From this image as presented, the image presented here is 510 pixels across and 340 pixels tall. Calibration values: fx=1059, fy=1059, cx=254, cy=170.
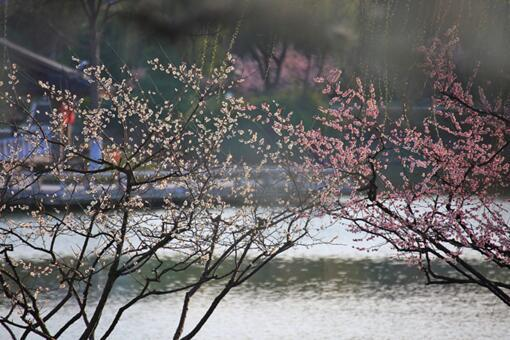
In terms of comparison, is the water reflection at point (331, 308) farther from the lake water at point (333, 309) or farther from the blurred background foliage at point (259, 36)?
the blurred background foliage at point (259, 36)

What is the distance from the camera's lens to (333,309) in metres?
12.9

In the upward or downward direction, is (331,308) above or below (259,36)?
below

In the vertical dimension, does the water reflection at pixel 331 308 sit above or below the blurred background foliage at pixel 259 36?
below

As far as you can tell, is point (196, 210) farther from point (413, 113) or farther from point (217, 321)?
point (413, 113)

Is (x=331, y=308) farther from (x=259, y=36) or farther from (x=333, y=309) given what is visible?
(x=259, y=36)

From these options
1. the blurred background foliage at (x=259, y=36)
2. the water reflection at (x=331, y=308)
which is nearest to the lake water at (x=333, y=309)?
the water reflection at (x=331, y=308)

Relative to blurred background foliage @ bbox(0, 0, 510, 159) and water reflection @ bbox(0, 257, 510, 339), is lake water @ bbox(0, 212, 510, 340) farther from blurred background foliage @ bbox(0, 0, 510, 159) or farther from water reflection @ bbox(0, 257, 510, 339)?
blurred background foliage @ bbox(0, 0, 510, 159)

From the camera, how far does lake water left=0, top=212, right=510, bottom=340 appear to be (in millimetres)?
11750

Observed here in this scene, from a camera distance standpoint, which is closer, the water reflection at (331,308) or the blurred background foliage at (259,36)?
the water reflection at (331,308)

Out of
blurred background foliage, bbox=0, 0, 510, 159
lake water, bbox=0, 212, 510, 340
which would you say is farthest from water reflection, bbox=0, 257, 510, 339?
blurred background foliage, bbox=0, 0, 510, 159

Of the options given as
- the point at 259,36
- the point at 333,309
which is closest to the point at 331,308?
the point at 333,309

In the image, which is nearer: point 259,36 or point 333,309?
point 333,309

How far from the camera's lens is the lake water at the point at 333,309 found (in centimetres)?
1175

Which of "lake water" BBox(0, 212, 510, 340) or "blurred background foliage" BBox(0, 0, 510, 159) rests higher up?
"blurred background foliage" BBox(0, 0, 510, 159)
